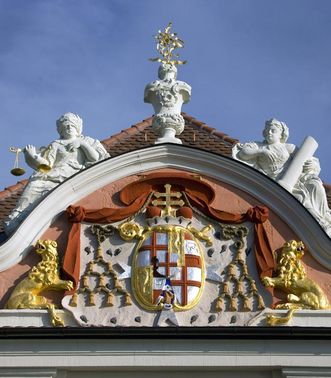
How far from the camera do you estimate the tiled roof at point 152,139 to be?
1505 centimetres

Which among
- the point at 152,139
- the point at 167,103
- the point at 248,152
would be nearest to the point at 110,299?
the point at 248,152

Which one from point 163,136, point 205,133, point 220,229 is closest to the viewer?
point 220,229

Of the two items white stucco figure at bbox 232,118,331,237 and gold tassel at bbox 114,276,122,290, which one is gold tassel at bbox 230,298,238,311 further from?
white stucco figure at bbox 232,118,331,237

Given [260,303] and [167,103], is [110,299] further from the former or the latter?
[167,103]

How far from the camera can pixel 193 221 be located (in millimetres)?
12156

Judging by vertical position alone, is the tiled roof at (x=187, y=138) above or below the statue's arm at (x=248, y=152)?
above

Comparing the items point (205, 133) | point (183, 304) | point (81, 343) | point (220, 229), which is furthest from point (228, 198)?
point (205, 133)

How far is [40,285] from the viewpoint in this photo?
11742 mm

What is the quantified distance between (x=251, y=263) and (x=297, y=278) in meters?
0.44

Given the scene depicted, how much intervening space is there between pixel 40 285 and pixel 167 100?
2.43 meters

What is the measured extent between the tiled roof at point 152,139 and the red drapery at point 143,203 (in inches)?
105

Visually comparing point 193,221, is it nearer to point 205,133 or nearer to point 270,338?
point 270,338

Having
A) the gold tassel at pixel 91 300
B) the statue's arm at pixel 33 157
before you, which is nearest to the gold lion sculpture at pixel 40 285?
the gold tassel at pixel 91 300

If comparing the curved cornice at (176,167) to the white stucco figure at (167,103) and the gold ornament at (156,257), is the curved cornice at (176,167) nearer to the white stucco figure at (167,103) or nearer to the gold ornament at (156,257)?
the white stucco figure at (167,103)
